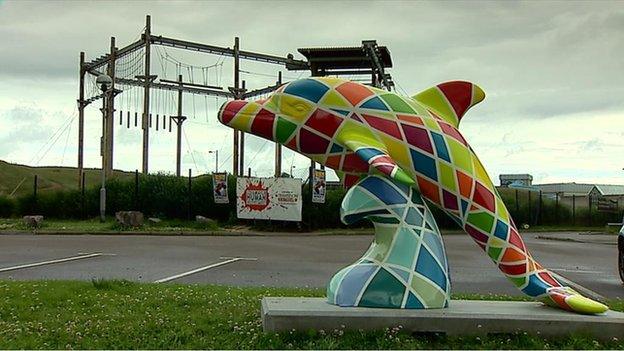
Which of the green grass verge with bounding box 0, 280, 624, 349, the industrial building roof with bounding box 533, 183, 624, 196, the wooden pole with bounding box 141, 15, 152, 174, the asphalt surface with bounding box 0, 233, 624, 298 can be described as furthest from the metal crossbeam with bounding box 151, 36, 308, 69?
the industrial building roof with bounding box 533, 183, 624, 196

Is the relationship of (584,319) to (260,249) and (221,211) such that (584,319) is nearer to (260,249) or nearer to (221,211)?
(260,249)

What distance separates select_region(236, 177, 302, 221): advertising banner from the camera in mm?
Answer: 26203

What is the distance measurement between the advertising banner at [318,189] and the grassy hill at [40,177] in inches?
482

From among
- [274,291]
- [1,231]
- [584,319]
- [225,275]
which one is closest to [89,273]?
[225,275]

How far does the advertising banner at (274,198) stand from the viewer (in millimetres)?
26203

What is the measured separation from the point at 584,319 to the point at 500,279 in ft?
20.7

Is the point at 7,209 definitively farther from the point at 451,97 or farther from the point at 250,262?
the point at 451,97

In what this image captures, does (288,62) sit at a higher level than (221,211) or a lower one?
higher

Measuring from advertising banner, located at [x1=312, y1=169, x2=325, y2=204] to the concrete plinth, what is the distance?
2097 cm

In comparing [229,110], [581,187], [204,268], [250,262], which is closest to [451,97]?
[229,110]

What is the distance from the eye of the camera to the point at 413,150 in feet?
21.4

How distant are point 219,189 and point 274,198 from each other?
2924mm

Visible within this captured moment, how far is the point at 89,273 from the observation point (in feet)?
38.4

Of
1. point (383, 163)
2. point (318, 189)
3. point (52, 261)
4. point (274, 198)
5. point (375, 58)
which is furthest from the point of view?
point (375, 58)
